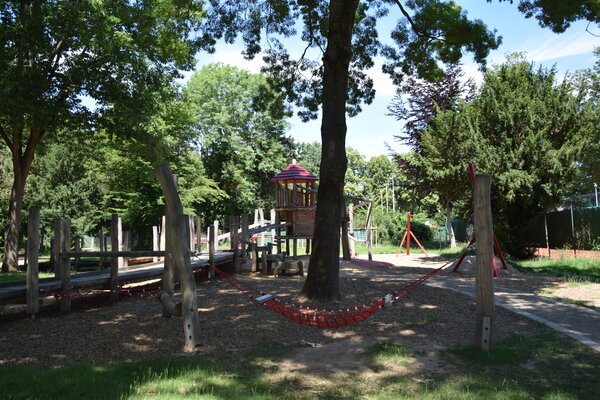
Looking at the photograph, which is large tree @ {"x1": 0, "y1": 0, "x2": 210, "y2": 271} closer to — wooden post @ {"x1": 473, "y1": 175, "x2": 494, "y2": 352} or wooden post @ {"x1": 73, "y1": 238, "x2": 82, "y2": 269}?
wooden post @ {"x1": 73, "y1": 238, "x2": 82, "y2": 269}

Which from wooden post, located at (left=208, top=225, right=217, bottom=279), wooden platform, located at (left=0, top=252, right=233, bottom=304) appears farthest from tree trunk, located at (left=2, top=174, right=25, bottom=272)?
wooden platform, located at (left=0, top=252, right=233, bottom=304)

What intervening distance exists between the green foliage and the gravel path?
111 ft

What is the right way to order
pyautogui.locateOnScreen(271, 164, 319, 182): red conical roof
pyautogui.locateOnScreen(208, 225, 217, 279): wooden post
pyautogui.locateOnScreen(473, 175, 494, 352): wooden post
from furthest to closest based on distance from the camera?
pyautogui.locateOnScreen(271, 164, 319, 182): red conical roof → pyautogui.locateOnScreen(208, 225, 217, 279): wooden post → pyautogui.locateOnScreen(473, 175, 494, 352): wooden post

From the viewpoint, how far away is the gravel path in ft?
20.2

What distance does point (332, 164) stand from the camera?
9000 millimetres

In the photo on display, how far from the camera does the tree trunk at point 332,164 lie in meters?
8.95

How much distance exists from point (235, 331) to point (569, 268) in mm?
13941

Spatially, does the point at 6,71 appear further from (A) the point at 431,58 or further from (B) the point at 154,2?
(A) the point at 431,58

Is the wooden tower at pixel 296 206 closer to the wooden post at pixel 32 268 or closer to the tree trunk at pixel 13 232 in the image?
the tree trunk at pixel 13 232

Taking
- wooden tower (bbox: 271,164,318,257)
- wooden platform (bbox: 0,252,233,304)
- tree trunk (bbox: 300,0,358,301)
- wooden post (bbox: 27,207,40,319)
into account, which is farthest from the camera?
wooden tower (bbox: 271,164,318,257)

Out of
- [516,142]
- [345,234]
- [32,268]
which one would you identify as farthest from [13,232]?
[516,142]

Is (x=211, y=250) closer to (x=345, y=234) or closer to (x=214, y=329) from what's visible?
(x=214, y=329)

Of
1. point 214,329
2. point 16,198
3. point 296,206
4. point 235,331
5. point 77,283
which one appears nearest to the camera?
point 235,331

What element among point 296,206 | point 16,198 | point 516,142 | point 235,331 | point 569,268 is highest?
point 516,142
